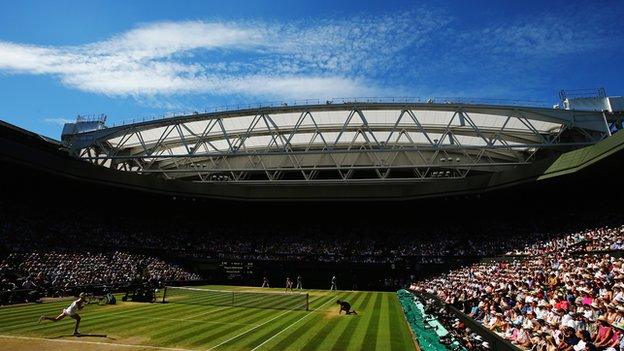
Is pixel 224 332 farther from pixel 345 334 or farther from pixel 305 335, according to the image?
pixel 345 334

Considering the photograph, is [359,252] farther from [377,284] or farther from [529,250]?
[529,250]

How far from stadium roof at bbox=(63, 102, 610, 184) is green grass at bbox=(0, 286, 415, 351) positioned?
14255mm

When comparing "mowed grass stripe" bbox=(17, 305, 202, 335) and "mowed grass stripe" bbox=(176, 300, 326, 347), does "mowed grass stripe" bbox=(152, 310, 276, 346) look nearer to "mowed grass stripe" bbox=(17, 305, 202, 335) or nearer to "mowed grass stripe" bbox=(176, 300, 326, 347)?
"mowed grass stripe" bbox=(176, 300, 326, 347)

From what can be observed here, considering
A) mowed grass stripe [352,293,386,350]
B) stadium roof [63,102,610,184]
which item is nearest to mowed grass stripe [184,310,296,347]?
mowed grass stripe [352,293,386,350]

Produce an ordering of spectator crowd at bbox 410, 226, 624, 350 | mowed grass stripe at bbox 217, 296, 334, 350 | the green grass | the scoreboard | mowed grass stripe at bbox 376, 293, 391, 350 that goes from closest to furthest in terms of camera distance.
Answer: spectator crowd at bbox 410, 226, 624, 350 < mowed grass stripe at bbox 217, 296, 334, 350 < the green grass < mowed grass stripe at bbox 376, 293, 391, 350 < the scoreboard

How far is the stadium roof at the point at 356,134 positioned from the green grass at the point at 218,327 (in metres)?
14.3

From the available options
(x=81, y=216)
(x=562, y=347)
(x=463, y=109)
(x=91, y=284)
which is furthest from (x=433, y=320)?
(x=81, y=216)

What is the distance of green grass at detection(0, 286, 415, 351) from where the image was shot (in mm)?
15352

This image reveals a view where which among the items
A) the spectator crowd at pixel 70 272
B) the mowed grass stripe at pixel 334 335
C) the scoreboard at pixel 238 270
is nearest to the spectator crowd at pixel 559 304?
the mowed grass stripe at pixel 334 335

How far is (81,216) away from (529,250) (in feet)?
169

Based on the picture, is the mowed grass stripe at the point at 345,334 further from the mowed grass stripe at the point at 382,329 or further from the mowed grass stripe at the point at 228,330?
the mowed grass stripe at the point at 228,330

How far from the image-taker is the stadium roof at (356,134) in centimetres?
3550

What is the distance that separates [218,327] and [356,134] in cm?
2510

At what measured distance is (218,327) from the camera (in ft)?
61.6
